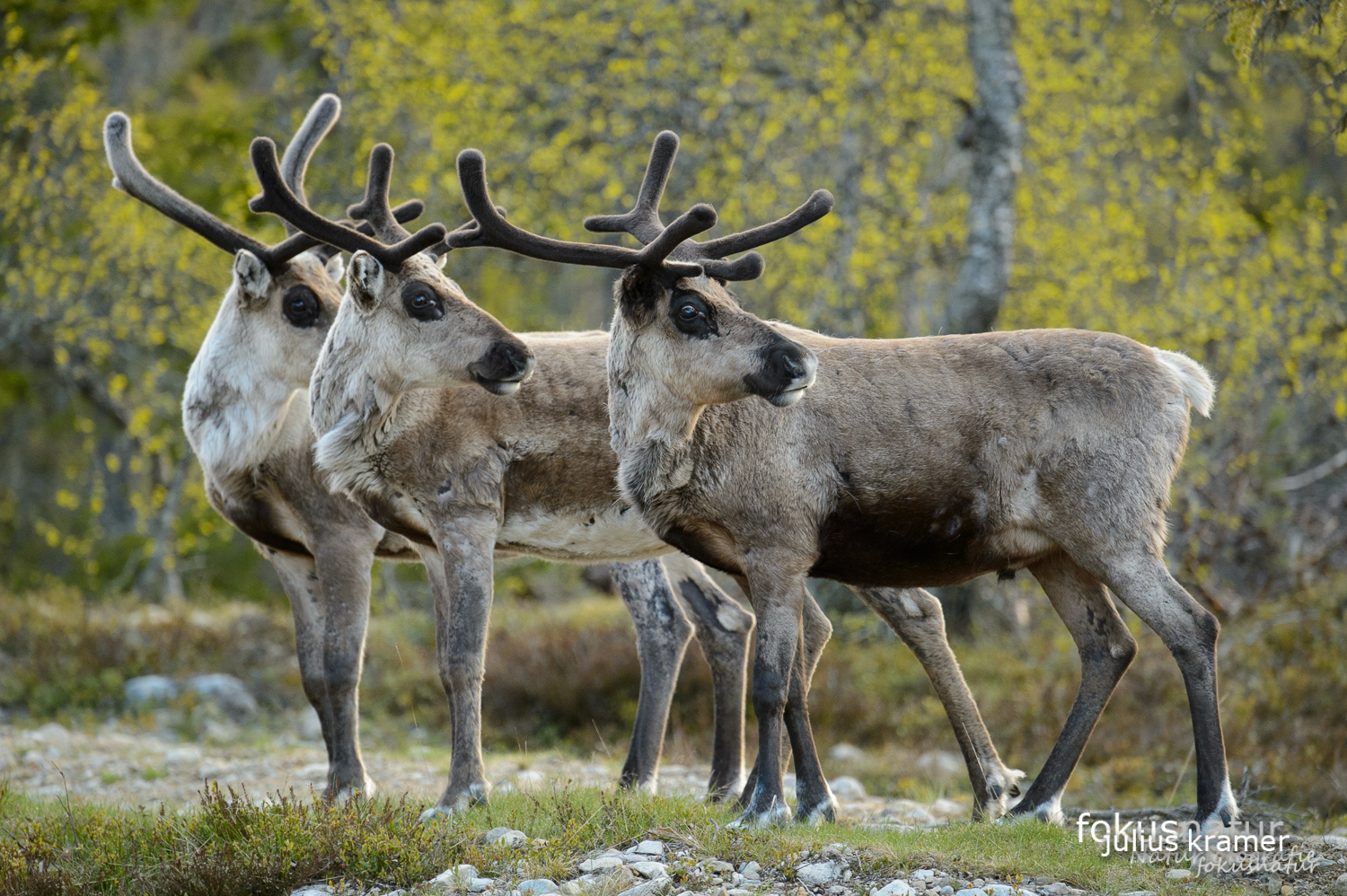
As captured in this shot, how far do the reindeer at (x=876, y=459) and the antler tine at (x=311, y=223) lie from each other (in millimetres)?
494

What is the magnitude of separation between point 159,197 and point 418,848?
13.7 ft

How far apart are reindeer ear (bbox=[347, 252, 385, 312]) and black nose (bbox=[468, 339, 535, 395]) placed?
26.5 inches

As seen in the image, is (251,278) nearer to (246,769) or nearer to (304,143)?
(304,143)

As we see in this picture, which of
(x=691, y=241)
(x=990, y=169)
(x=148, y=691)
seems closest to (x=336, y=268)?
(x=691, y=241)

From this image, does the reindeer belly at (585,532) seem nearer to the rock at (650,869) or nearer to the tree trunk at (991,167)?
the rock at (650,869)

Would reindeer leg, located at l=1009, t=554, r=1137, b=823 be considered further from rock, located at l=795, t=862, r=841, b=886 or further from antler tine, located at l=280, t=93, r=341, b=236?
antler tine, located at l=280, t=93, r=341, b=236

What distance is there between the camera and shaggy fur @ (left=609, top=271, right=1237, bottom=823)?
204 inches

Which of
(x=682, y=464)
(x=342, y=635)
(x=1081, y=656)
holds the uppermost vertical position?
(x=682, y=464)

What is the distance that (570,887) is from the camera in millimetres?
4215

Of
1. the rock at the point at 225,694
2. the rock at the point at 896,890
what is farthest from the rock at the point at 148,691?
the rock at the point at 896,890

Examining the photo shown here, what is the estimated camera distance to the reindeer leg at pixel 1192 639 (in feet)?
16.6

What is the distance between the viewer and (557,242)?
562 cm

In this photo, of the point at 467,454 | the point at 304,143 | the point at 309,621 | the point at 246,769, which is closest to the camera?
the point at 467,454

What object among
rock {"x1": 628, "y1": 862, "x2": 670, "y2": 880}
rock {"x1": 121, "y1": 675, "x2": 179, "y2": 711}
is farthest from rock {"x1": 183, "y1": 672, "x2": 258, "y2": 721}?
rock {"x1": 628, "y1": 862, "x2": 670, "y2": 880}
